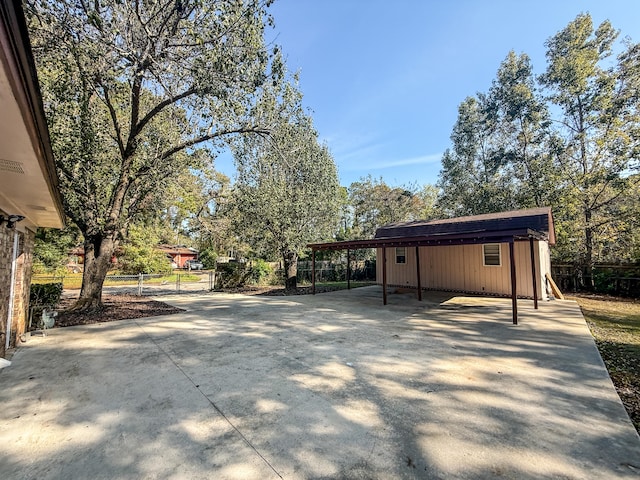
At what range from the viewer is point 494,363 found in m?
4.33

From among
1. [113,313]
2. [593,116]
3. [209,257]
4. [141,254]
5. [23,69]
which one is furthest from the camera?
[209,257]

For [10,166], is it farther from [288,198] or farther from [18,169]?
[288,198]

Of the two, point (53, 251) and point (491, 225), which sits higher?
point (491, 225)

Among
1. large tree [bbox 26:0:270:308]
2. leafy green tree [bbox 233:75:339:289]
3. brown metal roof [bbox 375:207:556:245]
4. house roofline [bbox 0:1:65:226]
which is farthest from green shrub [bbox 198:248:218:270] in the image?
house roofline [bbox 0:1:65:226]

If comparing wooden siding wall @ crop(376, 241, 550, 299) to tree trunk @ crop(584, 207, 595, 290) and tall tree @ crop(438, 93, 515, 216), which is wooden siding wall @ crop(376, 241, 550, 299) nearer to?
tree trunk @ crop(584, 207, 595, 290)

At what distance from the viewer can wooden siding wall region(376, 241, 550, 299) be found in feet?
32.7

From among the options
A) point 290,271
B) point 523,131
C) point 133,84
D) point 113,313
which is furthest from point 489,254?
point 113,313

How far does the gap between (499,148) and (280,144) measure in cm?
1580

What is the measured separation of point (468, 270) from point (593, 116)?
36.4 ft

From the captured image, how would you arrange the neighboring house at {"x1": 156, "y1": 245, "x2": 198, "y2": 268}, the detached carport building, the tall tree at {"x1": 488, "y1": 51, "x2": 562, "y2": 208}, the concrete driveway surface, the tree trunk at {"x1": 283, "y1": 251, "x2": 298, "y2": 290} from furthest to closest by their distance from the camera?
the neighboring house at {"x1": 156, "y1": 245, "x2": 198, "y2": 268} < the tall tree at {"x1": 488, "y1": 51, "x2": 562, "y2": 208} < the tree trunk at {"x1": 283, "y1": 251, "x2": 298, "y2": 290} < the detached carport building < the concrete driveway surface

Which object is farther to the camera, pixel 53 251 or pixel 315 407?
pixel 53 251

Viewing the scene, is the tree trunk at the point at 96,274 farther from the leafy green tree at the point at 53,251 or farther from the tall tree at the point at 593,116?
the tall tree at the point at 593,116

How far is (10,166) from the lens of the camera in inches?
108

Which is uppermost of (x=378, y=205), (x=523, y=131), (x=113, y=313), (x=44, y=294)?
(x=523, y=131)
